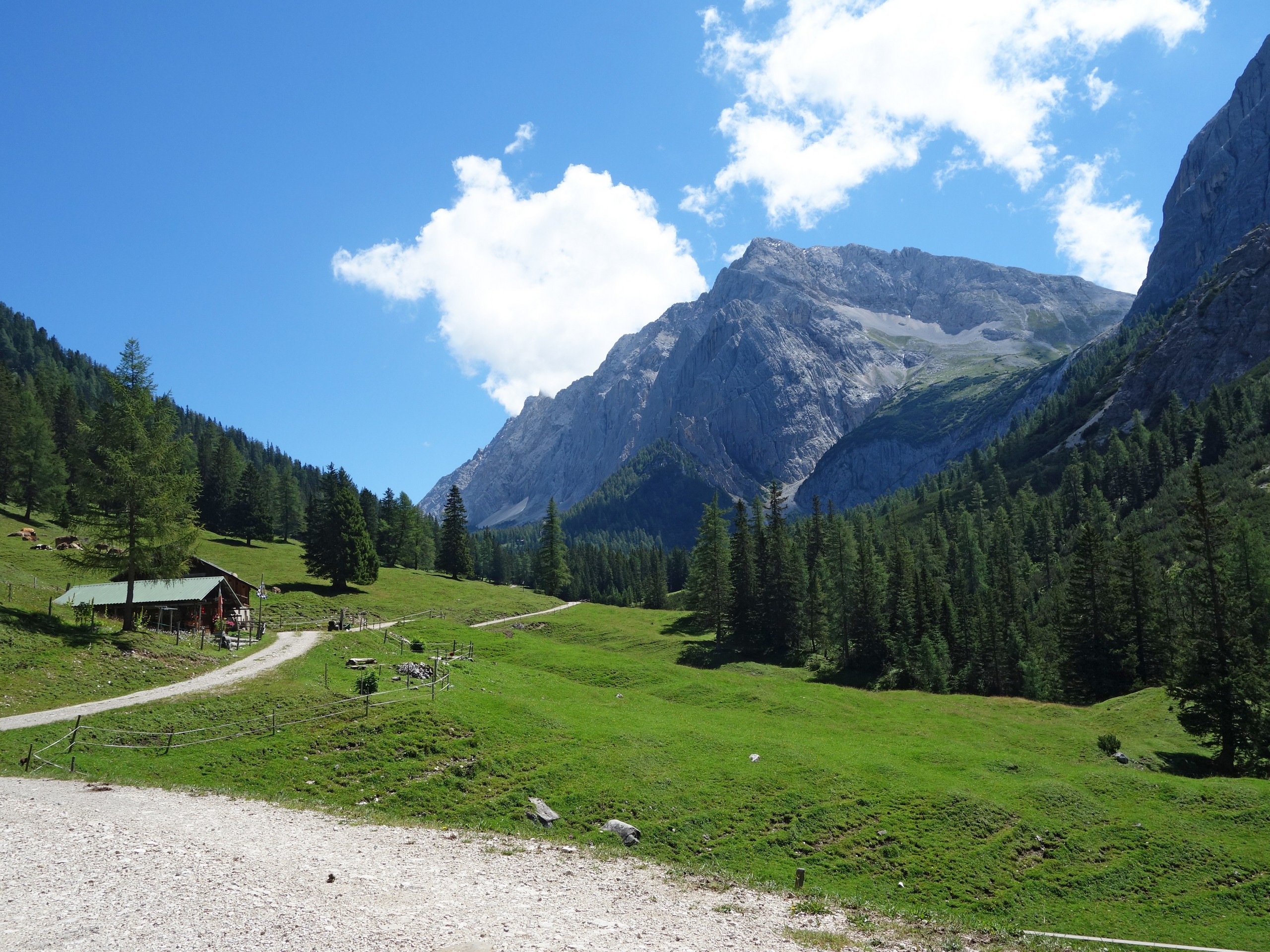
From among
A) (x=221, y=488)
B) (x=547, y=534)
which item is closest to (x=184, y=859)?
(x=547, y=534)

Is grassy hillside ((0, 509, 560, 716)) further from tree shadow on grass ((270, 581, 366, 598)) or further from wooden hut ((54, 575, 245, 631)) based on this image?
A: wooden hut ((54, 575, 245, 631))

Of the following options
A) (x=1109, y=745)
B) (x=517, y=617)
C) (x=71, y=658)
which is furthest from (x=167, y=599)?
(x=1109, y=745)

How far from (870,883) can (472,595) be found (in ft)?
296

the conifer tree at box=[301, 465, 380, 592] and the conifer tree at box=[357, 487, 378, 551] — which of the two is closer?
the conifer tree at box=[301, 465, 380, 592]

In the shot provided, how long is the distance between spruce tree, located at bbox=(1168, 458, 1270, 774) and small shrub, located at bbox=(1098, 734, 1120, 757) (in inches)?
191

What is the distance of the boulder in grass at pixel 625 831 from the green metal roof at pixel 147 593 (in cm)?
4982

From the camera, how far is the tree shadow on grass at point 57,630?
39344 mm

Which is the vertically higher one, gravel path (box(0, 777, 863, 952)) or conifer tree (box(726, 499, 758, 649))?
conifer tree (box(726, 499, 758, 649))

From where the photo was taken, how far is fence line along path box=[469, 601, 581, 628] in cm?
9019

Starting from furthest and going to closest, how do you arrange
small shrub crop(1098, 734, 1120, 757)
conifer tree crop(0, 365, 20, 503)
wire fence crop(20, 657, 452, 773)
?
conifer tree crop(0, 365, 20, 503), small shrub crop(1098, 734, 1120, 757), wire fence crop(20, 657, 452, 773)

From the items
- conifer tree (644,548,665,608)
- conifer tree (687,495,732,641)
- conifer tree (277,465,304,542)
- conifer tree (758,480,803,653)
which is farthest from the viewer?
conifer tree (277,465,304,542)

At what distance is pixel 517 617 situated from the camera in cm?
9781

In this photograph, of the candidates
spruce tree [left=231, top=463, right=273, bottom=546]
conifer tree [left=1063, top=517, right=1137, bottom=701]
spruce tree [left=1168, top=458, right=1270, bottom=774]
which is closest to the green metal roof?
spruce tree [left=231, top=463, right=273, bottom=546]

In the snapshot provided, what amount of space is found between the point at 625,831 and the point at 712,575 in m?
70.5
